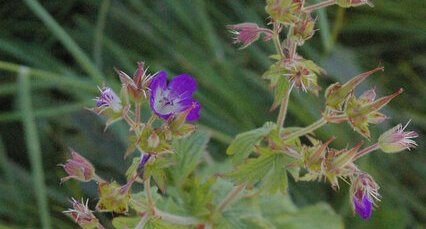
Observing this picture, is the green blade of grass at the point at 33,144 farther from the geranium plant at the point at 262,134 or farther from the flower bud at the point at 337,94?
the flower bud at the point at 337,94

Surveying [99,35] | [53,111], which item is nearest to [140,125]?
[53,111]

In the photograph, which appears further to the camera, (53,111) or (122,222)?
(53,111)

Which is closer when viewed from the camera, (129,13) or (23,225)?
(23,225)

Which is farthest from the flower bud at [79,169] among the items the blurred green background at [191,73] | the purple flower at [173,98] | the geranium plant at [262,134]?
the blurred green background at [191,73]

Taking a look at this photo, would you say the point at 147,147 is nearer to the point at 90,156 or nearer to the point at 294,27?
the point at 294,27

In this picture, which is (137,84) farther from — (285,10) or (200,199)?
(200,199)

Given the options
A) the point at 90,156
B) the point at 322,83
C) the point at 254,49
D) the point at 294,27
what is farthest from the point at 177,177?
the point at 322,83
